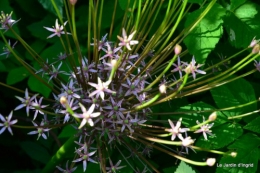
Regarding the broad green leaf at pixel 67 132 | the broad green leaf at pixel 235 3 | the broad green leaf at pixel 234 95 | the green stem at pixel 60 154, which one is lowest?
the green stem at pixel 60 154

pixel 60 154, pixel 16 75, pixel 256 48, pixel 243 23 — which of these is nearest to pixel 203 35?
pixel 243 23

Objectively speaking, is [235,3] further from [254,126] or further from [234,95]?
[254,126]

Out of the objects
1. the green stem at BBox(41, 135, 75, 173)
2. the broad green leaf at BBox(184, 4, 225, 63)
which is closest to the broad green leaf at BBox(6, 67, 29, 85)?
the green stem at BBox(41, 135, 75, 173)

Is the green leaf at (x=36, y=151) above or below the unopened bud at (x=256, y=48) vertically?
below

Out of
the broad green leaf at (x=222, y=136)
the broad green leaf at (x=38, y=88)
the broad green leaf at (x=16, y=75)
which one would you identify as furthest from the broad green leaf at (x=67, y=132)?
the broad green leaf at (x=222, y=136)

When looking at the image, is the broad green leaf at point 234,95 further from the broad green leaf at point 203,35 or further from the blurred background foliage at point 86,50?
the broad green leaf at point 203,35

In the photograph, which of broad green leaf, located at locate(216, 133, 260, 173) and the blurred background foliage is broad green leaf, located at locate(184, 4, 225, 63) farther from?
broad green leaf, located at locate(216, 133, 260, 173)
